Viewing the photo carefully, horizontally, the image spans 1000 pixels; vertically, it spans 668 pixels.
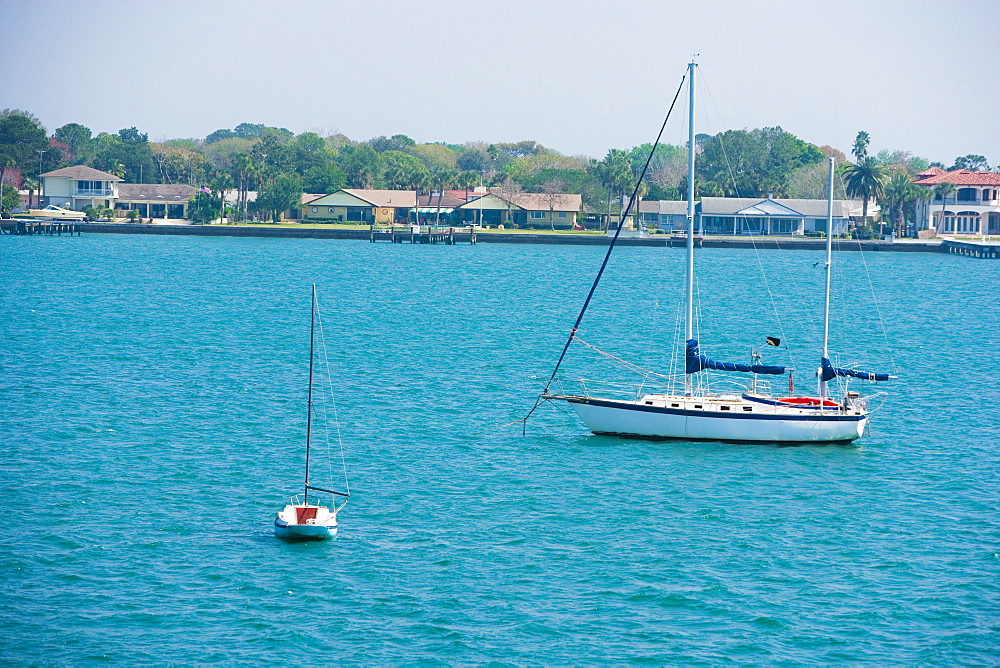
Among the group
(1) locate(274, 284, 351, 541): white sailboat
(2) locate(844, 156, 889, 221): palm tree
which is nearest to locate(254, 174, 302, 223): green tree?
(2) locate(844, 156, 889, 221): palm tree

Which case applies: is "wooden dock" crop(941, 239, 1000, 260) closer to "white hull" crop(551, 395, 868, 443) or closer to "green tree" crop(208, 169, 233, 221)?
"green tree" crop(208, 169, 233, 221)

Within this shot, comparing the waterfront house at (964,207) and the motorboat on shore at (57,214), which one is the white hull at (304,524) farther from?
the motorboat on shore at (57,214)

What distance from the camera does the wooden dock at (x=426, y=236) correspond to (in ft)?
581

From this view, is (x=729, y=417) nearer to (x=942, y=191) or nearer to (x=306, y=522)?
(x=306, y=522)

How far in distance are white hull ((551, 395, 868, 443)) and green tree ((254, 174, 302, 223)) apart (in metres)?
159

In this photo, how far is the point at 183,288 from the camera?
9962 cm

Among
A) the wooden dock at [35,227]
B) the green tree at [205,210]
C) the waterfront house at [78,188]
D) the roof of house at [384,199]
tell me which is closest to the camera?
the wooden dock at [35,227]

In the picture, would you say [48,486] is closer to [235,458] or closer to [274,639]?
[235,458]

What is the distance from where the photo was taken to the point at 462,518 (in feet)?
107

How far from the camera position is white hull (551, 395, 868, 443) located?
3972 centimetres

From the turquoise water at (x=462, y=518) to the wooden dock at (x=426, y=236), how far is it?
109096mm

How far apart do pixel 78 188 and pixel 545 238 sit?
8307 centimetres

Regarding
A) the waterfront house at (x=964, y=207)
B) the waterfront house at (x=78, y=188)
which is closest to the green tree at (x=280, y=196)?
the waterfront house at (x=78, y=188)

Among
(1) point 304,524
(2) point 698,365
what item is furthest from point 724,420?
(1) point 304,524
